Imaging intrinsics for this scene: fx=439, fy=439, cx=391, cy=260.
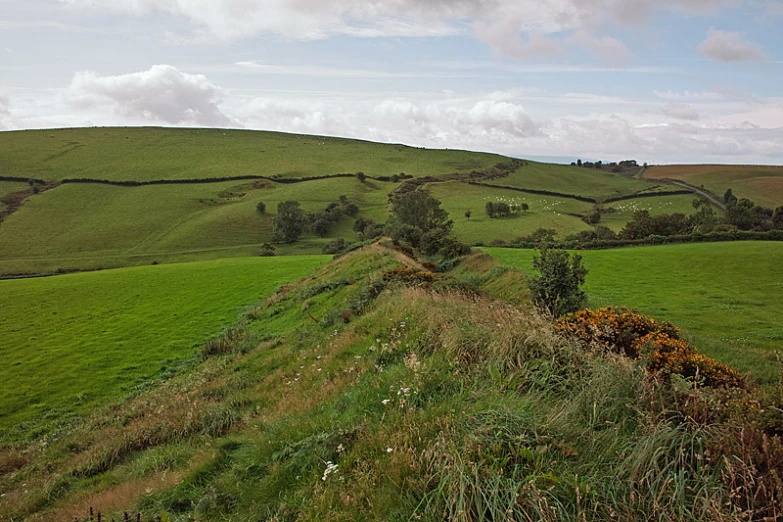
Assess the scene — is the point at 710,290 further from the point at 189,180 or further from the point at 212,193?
the point at 189,180

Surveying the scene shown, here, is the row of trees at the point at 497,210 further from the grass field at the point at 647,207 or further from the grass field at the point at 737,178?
the grass field at the point at 737,178

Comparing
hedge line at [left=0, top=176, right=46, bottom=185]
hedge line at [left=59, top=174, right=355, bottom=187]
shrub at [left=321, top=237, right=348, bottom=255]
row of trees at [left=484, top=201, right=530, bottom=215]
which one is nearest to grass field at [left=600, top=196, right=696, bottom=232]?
row of trees at [left=484, top=201, right=530, bottom=215]

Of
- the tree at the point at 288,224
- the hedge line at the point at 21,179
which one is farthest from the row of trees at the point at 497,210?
the hedge line at the point at 21,179

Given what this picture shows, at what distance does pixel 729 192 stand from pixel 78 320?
121373 mm

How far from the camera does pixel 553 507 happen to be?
377 centimetres

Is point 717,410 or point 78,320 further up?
point 717,410

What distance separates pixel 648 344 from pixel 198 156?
5851 inches

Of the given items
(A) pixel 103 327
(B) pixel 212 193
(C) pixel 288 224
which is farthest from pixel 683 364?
(B) pixel 212 193

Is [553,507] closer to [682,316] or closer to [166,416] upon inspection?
[166,416]

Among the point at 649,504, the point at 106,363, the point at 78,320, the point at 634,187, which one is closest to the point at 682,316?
the point at 649,504

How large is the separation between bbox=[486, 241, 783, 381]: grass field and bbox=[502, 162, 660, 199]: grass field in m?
88.6

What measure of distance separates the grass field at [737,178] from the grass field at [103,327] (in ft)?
353

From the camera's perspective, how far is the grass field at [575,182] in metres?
125

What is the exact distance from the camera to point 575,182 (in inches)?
5522
